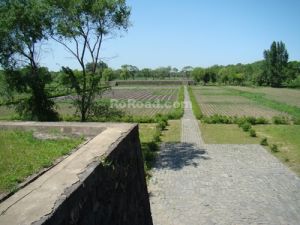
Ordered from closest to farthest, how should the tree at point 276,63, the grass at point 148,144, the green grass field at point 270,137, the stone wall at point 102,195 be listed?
1. the stone wall at point 102,195
2. the grass at point 148,144
3. the green grass field at point 270,137
4. the tree at point 276,63

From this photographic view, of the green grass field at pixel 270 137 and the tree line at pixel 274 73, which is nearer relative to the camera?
the green grass field at pixel 270 137

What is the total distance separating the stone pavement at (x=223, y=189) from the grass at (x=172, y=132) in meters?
3.76

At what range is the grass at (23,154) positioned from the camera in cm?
447

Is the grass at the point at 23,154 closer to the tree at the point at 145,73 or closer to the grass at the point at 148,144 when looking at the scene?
the grass at the point at 148,144

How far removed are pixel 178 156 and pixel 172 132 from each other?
7840 mm

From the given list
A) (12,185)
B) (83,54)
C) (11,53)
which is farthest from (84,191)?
(11,53)

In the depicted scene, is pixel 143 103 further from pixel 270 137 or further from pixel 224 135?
pixel 270 137

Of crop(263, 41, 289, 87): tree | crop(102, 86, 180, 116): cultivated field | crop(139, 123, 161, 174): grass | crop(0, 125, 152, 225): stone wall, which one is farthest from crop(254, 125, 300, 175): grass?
crop(263, 41, 289, 87): tree

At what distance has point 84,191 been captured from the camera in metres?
3.84

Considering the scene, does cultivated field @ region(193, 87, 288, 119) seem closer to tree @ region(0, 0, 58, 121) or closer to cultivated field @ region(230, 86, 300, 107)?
cultivated field @ region(230, 86, 300, 107)

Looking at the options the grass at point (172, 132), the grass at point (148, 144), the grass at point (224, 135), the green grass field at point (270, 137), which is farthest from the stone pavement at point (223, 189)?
the grass at point (172, 132)

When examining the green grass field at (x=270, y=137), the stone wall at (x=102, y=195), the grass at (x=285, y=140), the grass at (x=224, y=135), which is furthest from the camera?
the grass at (x=224, y=135)

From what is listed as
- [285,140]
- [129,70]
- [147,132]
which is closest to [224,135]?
[285,140]

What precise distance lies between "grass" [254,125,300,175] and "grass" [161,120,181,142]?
604 centimetres
